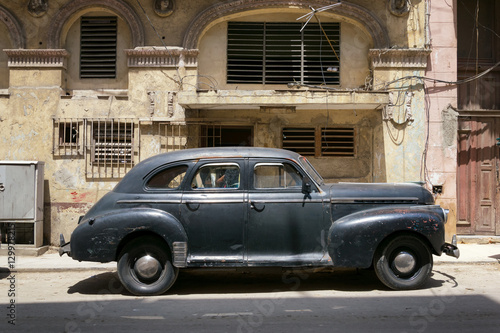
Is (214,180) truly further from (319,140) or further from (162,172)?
(319,140)

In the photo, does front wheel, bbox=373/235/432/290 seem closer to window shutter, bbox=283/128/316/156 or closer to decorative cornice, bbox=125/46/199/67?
window shutter, bbox=283/128/316/156

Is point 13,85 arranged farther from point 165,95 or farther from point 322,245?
point 322,245

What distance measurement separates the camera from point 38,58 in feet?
34.7

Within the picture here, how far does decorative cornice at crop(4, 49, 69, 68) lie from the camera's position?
10508 mm

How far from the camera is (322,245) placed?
20.8 ft

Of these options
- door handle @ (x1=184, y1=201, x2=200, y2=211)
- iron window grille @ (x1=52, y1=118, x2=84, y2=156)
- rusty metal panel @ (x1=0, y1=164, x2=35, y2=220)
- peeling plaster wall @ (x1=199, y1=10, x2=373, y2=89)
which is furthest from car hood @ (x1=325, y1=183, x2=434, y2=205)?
rusty metal panel @ (x1=0, y1=164, x2=35, y2=220)

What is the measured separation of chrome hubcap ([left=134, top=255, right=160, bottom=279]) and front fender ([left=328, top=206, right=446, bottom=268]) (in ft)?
7.68

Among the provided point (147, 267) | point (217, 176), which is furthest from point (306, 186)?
point (147, 267)

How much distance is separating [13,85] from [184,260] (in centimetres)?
686

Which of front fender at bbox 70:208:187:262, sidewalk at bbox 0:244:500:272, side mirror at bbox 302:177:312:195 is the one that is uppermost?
side mirror at bbox 302:177:312:195

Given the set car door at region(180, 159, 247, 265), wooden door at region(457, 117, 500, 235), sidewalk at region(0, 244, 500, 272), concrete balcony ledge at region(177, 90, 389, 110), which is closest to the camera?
car door at region(180, 159, 247, 265)

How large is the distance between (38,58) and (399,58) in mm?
8059

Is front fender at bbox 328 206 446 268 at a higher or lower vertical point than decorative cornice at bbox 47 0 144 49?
Result: lower

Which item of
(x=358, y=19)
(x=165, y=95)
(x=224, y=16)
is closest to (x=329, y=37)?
(x=358, y=19)
